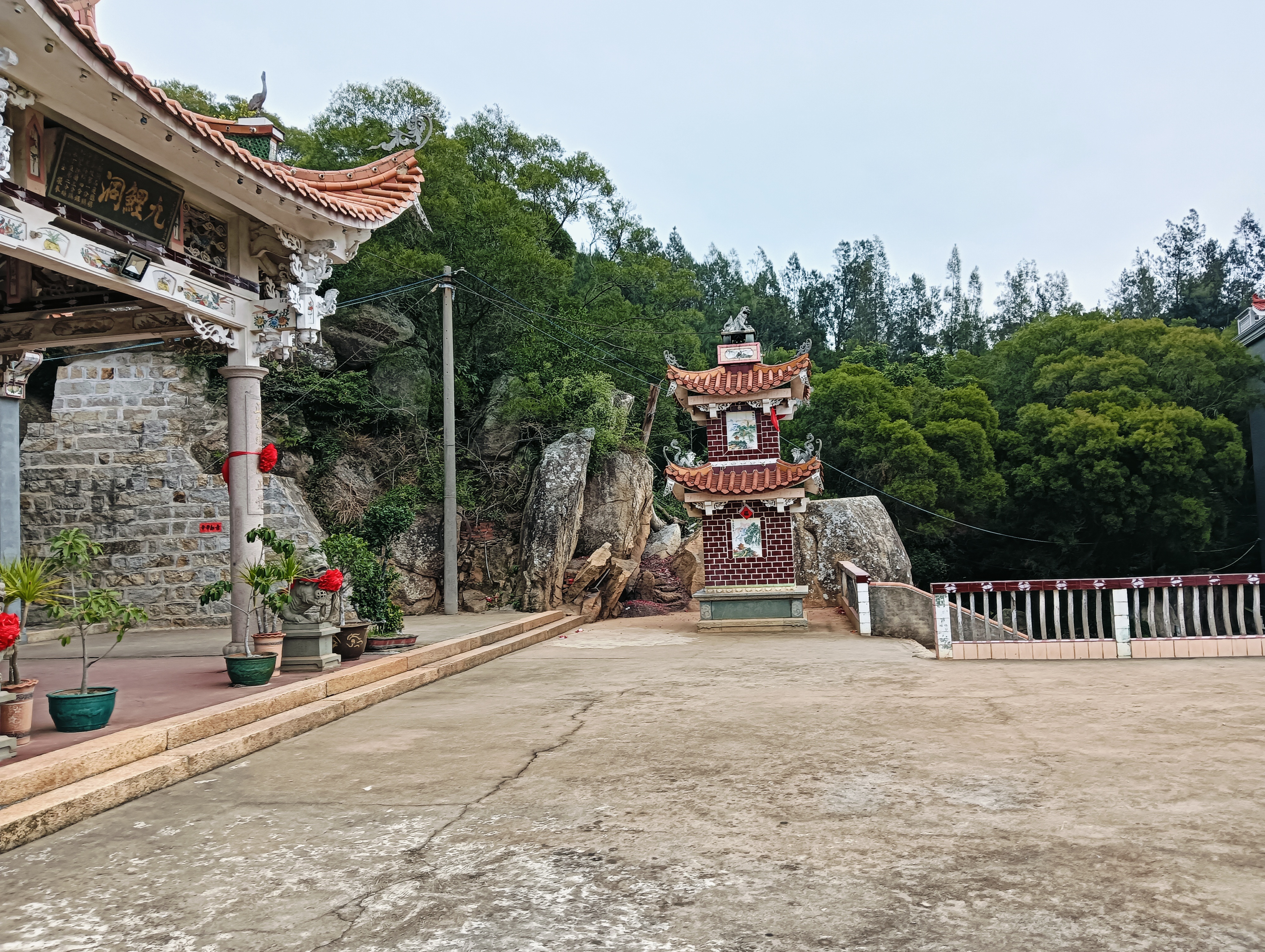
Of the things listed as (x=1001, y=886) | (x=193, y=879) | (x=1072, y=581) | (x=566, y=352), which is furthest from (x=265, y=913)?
(x=566, y=352)

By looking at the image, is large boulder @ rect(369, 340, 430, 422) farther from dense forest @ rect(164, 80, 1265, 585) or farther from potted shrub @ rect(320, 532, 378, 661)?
potted shrub @ rect(320, 532, 378, 661)

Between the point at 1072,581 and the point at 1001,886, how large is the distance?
7.90 meters

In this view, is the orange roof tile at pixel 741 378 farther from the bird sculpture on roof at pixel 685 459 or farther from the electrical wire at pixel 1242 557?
the electrical wire at pixel 1242 557

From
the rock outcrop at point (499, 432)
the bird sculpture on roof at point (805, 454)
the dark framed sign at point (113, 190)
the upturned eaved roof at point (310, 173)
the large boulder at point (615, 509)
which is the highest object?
the upturned eaved roof at point (310, 173)

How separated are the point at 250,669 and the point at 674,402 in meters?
18.0

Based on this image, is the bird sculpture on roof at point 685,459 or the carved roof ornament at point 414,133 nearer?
the carved roof ornament at point 414,133

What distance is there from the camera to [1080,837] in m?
3.45

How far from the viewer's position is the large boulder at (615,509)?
16688 millimetres

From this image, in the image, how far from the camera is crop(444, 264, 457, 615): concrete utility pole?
47.5 feet

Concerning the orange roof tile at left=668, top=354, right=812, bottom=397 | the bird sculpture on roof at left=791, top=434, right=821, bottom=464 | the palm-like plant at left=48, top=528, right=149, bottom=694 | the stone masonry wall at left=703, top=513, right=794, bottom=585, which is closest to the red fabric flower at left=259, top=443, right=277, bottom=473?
the palm-like plant at left=48, top=528, right=149, bottom=694

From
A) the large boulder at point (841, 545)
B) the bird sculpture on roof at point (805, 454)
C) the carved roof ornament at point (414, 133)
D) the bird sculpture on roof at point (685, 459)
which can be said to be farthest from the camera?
the large boulder at point (841, 545)

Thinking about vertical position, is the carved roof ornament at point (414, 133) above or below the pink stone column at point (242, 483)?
above

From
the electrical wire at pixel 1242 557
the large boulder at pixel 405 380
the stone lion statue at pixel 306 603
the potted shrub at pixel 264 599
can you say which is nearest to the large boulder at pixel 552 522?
the large boulder at pixel 405 380

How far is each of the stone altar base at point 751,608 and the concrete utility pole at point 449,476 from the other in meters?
4.03
